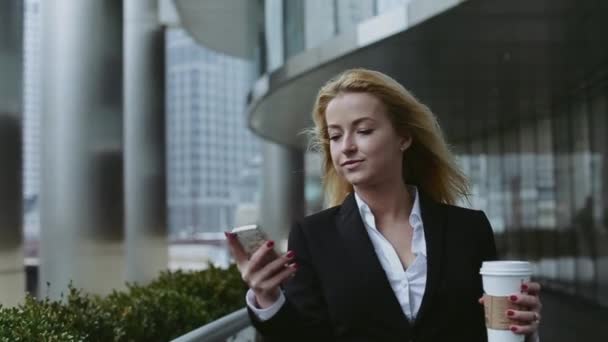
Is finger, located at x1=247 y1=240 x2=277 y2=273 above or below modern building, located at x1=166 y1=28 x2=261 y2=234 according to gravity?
below

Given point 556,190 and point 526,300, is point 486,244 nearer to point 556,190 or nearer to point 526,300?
point 526,300

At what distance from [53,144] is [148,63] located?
25.7ft

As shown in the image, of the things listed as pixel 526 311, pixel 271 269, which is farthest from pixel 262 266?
pixel 526 311

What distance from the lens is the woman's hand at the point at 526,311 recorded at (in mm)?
1943

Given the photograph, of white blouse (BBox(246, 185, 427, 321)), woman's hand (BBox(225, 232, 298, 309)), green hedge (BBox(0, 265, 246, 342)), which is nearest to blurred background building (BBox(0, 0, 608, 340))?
white blouse (BBox(246, 185, 427, 321))

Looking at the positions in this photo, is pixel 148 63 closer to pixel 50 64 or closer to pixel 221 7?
pixel 221 7

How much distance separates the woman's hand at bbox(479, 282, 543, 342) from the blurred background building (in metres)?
1.99

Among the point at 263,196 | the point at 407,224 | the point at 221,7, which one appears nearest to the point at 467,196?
the point at 407,224

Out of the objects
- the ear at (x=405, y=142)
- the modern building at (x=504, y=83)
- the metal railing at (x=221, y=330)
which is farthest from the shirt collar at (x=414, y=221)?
the modern building at (x=504, y=83)

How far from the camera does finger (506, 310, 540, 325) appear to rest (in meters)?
1.94

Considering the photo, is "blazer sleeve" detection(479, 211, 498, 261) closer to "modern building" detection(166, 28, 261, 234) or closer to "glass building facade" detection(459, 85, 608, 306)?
"glass building facade" detection(459, 85, 608, 306)

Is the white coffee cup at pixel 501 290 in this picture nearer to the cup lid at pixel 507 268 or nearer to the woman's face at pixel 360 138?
the cup lid at pixel 507 268

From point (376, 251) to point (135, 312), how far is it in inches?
165

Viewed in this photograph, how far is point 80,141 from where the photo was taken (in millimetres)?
11312
